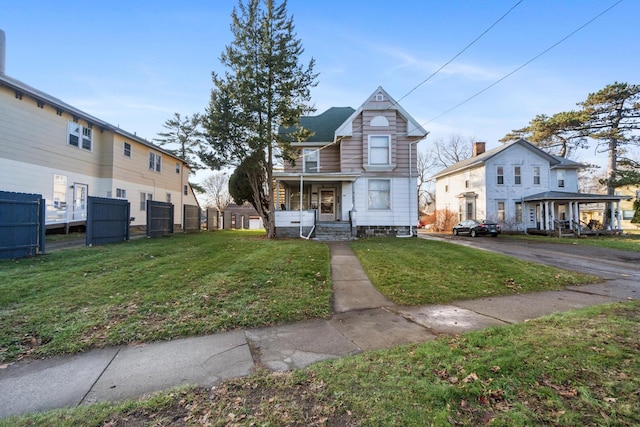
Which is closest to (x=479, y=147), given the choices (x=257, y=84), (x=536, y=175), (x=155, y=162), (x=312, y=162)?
(x=536, y=175)

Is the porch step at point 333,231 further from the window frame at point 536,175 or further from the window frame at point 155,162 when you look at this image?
the window frame at point 536,175

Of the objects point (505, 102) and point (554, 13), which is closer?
point (554, 13)

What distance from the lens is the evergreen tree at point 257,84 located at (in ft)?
42.8

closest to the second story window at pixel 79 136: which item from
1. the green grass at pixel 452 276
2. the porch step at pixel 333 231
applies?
the porch step at pixel 333 231

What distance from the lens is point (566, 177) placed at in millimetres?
25312

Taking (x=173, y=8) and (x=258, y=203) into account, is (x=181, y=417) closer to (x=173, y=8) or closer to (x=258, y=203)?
(x=173, y=8)

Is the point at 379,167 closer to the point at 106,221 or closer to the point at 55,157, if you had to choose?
the point at 106,221

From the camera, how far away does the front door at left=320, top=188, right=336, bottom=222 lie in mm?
17672

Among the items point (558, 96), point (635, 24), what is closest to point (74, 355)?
point (635, 24)

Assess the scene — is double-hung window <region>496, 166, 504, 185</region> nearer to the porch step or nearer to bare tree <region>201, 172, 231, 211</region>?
the porch step

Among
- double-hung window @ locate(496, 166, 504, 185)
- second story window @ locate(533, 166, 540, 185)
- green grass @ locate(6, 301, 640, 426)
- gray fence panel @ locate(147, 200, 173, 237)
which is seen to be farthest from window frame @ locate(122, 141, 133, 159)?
second story window @ locate(533, 166, 540, 185)

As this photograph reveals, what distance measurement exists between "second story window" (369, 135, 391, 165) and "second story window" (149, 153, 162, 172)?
53.1 feet

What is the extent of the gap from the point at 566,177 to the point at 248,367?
105 ft

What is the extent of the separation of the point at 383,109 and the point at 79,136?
55.6 feet
